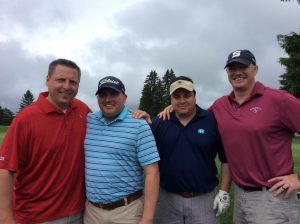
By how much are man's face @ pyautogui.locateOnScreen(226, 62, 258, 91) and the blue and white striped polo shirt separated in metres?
1.24

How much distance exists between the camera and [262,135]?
15.0ft

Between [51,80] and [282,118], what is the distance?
9.07 ft

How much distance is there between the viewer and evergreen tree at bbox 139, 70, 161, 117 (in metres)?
92.1

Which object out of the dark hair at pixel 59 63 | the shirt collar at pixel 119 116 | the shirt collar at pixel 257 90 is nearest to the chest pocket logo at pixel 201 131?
the shirt collar at pixel 257 90

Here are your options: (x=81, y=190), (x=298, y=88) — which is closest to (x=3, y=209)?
(x=81, y=190)

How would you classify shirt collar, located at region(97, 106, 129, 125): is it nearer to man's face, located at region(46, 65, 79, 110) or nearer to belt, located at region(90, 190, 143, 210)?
man's face, located at region(46, 65, 79, 110)

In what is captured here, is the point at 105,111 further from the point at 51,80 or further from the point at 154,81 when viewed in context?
the point at 154,81

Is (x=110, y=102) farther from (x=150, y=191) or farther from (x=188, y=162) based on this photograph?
(x=188, y=162)

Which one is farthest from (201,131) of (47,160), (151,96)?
(151,96)

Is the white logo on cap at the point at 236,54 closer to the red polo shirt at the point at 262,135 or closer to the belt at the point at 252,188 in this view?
the red polo shirt at the point at 262,135

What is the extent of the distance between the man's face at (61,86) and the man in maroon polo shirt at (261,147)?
6.36ft

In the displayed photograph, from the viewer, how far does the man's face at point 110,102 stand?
471 centimetres

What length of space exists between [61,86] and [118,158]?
3.61 ft

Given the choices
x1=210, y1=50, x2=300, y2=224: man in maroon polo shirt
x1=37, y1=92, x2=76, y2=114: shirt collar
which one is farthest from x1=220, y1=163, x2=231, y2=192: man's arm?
x1=37, y1=92, x2=76, y2=114: shirt collar
